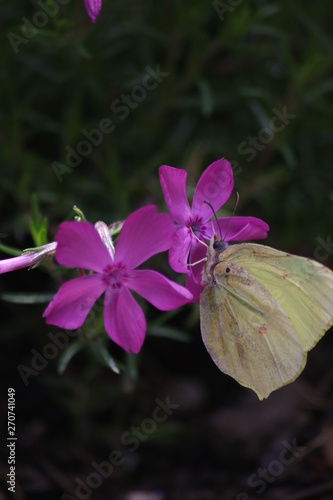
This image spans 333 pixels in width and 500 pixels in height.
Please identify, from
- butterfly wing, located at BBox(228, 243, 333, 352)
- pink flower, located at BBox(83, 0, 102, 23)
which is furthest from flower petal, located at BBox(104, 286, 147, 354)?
pink flower, located at BBox(83, 0, 102, 23)

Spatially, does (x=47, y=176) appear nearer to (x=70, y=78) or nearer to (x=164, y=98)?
(x=70, y=78)

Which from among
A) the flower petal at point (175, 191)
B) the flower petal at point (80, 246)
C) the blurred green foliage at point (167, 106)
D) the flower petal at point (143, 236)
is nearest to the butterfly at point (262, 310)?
the flower petal at point (175, 191)

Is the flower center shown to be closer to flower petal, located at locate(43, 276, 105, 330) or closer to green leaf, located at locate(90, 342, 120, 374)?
flower petal, located at locate(43, 276, 105, 330)

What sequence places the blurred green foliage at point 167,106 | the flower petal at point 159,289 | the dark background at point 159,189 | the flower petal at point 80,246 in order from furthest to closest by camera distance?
the blurred green foliage at point 167,106, the dark background at point 159,189, the flower petal at point 159,289, the flower petal at point 80,246

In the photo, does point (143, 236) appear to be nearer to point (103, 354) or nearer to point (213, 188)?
point (213, 188)

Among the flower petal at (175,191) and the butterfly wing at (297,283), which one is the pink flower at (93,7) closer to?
the flower petal at (175,191)

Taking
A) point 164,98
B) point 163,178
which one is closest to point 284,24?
point 164,98
